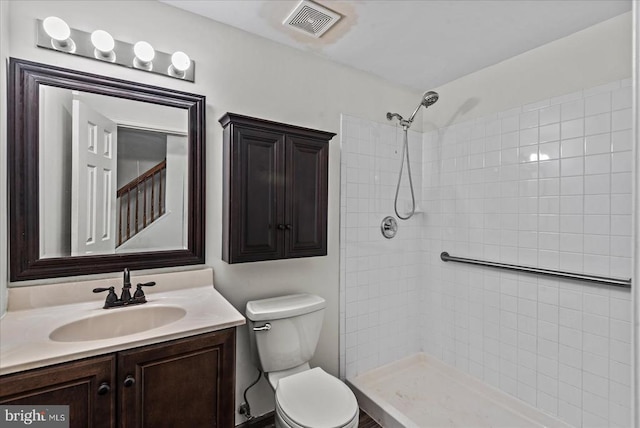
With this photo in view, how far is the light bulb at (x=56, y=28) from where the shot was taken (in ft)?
4.45

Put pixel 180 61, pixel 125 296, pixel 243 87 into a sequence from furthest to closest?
pixel 243 87 → pixel 180 61 → pixel 125 296

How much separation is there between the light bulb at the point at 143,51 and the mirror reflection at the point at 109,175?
21 cm

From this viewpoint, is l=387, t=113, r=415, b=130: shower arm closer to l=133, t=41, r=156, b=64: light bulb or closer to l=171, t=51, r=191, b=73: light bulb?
l=171, t=51, r=191, b=73: light bulb

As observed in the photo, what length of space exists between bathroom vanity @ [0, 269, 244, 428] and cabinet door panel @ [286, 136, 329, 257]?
600 millimetres

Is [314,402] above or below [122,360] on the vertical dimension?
below

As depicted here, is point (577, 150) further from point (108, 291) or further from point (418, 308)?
point (108, 291)

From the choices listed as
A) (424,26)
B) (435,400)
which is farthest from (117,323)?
(424,26)

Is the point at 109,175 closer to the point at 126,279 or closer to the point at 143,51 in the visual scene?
the point at 126,279

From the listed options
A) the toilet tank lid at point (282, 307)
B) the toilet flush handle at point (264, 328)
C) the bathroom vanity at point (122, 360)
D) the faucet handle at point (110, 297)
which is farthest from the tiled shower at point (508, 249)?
the faucet handle at point (110, 297)

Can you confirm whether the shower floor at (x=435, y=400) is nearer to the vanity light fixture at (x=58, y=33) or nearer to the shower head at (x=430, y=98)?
the shower head at (x=430, y=98)

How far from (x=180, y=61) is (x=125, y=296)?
3.89 feet

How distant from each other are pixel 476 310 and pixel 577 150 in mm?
1234

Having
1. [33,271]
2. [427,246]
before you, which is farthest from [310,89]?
[33,271]

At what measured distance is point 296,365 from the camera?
6.03 feet
